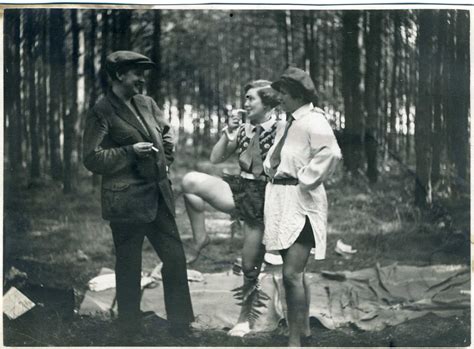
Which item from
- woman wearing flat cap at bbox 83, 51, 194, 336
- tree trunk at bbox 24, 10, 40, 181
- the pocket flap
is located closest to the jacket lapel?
woman wearing flat cap at bbox 83, 51, 194, 336

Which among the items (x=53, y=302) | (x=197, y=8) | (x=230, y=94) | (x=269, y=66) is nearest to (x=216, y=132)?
(x=230, y=94)

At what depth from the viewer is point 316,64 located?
529 centimetres

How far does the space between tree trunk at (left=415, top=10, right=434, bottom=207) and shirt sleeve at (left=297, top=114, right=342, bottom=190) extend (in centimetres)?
73

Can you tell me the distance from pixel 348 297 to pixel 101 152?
7.80 ft

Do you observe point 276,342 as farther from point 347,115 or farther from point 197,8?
point 197,8

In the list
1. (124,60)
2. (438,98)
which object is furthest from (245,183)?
(438,98)

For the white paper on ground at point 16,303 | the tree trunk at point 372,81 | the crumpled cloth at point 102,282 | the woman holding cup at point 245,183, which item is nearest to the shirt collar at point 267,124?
the woman holding cup at point 245,183

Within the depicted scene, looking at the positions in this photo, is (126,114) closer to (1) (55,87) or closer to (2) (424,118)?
(1) (55,87)

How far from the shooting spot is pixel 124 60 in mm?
5266

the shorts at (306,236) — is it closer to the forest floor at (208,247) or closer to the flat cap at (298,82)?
the forest floor at (208,247)

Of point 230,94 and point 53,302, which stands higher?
point 230,94

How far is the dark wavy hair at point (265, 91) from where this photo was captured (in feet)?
17.3

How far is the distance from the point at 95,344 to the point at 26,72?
7.73ft

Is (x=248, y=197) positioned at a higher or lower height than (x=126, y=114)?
lower
